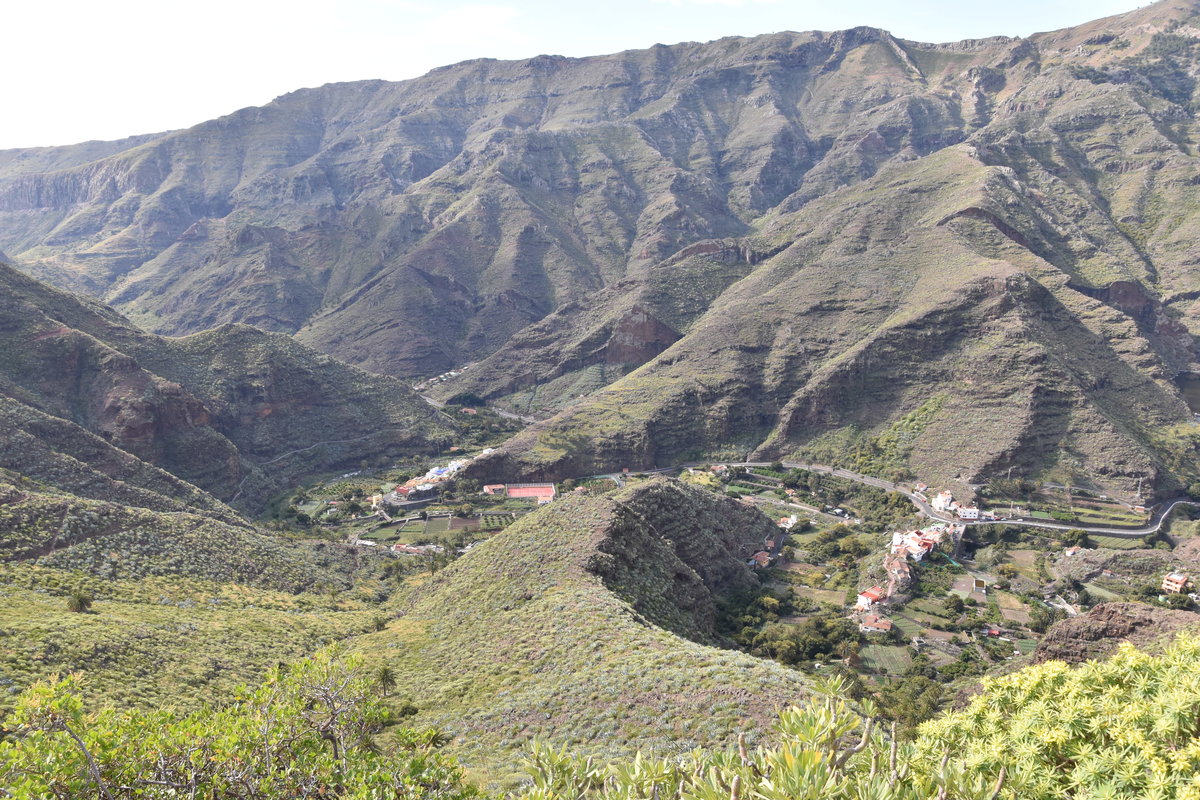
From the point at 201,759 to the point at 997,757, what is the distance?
19.3 metres

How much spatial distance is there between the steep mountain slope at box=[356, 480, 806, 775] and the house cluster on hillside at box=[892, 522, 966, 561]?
1945 cm

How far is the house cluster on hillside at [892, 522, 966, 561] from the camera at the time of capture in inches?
2990

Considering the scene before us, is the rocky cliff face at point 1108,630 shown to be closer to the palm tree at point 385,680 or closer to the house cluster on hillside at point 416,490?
the palm tree at point 385,680

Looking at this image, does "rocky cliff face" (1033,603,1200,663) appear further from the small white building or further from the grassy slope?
the grassy slope

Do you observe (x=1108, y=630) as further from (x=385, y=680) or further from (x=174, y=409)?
(x=174, y=409)

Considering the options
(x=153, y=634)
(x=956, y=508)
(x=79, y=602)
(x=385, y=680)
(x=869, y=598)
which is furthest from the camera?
(x=956, y=508)

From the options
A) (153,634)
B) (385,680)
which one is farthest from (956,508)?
(153,634)

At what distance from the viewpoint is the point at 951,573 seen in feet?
242

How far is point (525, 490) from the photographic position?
10694cm

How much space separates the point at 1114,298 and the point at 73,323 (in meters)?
198

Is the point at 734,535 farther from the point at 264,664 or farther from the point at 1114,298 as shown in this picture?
the point at 1114,298

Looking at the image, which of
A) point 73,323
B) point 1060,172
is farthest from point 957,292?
point 73,323

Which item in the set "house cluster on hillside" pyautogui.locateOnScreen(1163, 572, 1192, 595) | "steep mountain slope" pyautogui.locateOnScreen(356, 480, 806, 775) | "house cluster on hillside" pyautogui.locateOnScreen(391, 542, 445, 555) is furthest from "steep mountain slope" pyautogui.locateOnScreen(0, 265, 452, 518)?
"house cluster on hillside" pyautogui.locateOnScreen(1163, 572, 1192, 595)

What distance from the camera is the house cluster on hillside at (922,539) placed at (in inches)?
2990
